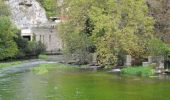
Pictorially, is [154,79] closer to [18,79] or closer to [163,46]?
[163,46]

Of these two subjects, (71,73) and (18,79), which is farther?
(71,73)

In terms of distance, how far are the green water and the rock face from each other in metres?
54.2

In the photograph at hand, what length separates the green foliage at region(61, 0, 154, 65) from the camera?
172 feet

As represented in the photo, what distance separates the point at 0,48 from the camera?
68.3 meters

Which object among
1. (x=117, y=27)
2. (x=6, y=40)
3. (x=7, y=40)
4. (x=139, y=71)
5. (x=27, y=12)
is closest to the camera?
(x=139, y=71)

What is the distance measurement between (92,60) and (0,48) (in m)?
16.4

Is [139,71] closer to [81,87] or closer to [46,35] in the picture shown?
[81,87]

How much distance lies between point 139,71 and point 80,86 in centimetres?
1084

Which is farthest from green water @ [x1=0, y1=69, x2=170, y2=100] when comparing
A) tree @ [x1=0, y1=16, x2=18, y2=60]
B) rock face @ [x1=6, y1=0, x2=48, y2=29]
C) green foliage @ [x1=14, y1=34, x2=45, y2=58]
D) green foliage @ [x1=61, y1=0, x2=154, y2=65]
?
rock face @ [x1=6, y1=0, x2=48, y2=29]

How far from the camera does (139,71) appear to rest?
157ft

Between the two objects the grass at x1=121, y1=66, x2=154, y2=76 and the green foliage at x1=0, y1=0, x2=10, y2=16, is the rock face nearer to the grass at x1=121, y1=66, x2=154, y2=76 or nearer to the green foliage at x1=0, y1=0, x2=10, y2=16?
the green foliage at x1=0, y1=0, x2=10, y2=16

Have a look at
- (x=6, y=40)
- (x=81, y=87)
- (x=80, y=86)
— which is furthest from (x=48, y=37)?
(x=81, y=87)

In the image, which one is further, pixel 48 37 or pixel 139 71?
pixel 48 37

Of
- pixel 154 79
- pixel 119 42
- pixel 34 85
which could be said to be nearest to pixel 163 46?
pixel 119 42
